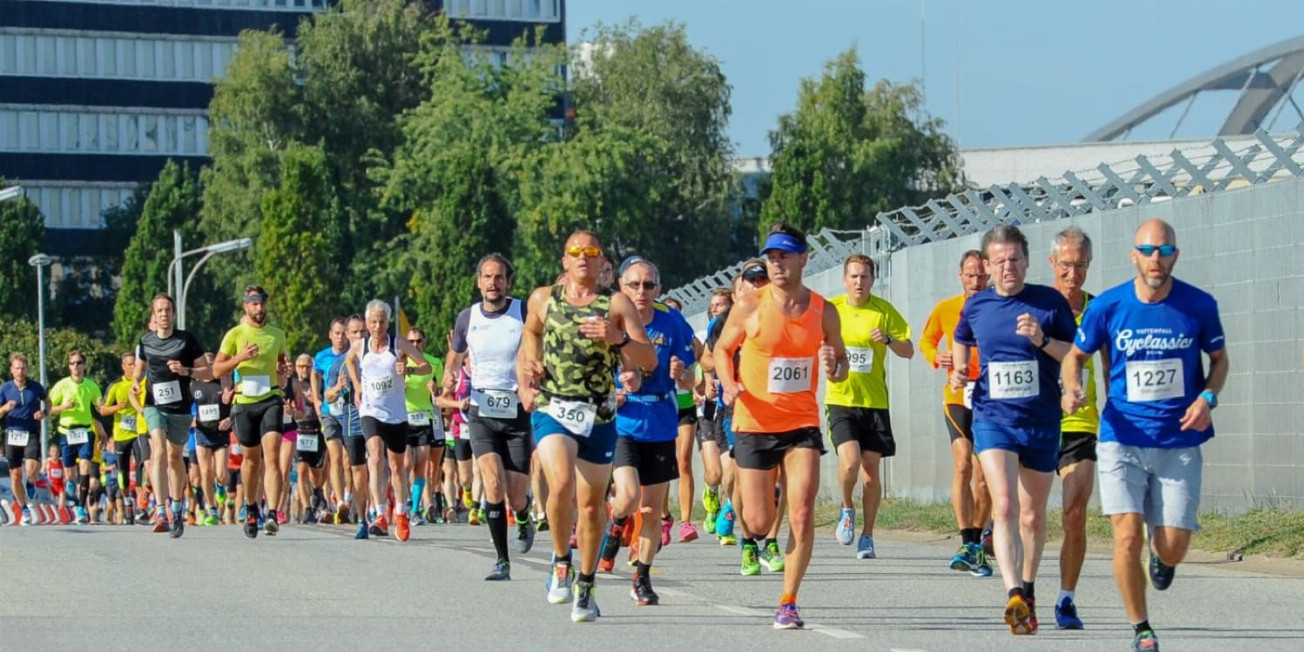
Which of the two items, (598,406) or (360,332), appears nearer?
(598,406)

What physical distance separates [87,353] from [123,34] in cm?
1864

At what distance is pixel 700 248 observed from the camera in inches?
3378

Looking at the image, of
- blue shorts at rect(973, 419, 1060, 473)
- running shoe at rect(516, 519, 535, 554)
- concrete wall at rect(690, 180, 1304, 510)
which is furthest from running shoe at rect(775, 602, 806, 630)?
concrete wall at rect(690, 180, 1304, 510)

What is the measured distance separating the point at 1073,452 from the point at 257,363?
9768 millimetres

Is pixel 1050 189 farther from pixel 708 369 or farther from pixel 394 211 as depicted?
pixel 394 211

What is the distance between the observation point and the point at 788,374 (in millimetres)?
11961

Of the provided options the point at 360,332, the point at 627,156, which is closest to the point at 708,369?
the point at 360,332

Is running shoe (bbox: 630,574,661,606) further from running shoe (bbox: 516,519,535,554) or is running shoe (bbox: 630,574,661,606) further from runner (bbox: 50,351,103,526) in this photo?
runner (bbox: 50,351,103,526)

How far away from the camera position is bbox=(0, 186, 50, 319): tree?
88125 millimetres

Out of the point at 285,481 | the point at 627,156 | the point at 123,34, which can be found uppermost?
the point at 123,34

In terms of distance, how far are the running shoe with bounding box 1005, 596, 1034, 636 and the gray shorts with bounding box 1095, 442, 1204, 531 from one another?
74cm

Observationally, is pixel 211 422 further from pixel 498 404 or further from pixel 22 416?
pixel 22 416

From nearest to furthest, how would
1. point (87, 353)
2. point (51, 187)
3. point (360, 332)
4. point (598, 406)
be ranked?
point (598, 406), point (360, 332), point (87, 353), point (51, 187)

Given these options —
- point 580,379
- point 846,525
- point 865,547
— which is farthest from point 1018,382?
point 865,547
